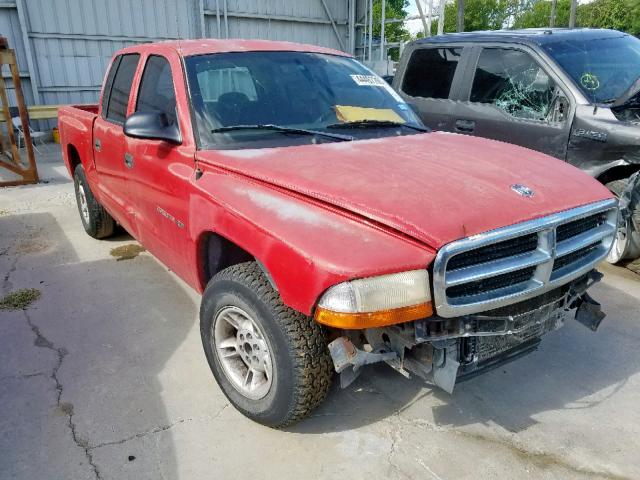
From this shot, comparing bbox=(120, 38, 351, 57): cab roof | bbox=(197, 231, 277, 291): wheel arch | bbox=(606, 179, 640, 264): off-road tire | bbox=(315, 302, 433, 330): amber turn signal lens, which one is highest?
bbox=(120, 38, 351, 57): cab roof

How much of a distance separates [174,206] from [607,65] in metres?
4.24

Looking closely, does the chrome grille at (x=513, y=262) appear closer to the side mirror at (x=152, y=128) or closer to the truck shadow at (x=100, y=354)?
the truck shadow at (x=100, y=354)

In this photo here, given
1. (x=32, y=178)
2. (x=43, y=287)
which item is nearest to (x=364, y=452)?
(x=43, y=287)

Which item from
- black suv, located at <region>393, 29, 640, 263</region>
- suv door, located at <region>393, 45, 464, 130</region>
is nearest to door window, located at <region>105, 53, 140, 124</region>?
suv door, located at <region>393, 45, 464, 130</region>

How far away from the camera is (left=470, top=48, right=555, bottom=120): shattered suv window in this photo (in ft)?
15.8

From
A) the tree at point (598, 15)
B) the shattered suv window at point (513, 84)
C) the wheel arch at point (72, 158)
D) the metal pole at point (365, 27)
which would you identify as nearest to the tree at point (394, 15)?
the tree at point (598, 15)

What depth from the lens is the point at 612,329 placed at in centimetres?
365

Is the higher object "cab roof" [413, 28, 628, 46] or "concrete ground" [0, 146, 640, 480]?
"cab roof" [413, 28, 628, 46]

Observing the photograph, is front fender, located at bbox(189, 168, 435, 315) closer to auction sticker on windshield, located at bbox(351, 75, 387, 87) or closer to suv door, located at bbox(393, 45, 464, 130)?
auction sticker on windshield, located at bbox(351, 75, 387, 87)

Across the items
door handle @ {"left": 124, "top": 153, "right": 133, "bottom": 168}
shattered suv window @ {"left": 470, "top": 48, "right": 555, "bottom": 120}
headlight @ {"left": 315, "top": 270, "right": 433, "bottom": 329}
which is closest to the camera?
headlight @ {"left": 315, "top": 270, "right": 433, "bottom": 329}

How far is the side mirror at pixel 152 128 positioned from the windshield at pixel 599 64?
11.7ft

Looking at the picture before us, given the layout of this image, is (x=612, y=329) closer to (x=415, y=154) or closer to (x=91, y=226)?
(x=415, y=154)

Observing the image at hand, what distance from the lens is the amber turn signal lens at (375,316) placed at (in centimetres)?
199

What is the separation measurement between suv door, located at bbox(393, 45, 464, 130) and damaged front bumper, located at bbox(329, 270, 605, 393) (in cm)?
340
